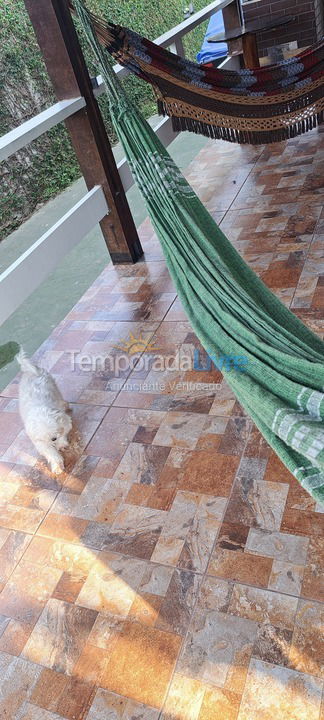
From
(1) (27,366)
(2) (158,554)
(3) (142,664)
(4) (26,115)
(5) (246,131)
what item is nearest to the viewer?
(3) (142,664)

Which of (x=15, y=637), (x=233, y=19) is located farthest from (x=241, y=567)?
(x=233, y=19)

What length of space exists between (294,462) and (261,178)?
2.48 meters

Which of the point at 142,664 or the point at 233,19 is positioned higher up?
the point at 233,19

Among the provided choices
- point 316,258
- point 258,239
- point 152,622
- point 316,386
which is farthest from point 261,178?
point 152,622

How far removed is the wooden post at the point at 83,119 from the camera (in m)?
2.11

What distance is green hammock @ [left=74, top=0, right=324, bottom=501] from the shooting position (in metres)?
1.17

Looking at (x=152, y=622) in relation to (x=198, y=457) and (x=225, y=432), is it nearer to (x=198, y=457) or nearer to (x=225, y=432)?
(x=198, y=457)

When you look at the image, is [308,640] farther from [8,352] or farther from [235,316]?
[8,352]

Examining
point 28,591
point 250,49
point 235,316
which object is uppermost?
point 250,49

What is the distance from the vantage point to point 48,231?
2.15m

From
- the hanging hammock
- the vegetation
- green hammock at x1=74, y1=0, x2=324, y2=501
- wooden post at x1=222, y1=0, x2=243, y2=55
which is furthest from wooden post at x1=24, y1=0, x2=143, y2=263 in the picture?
the vegetation

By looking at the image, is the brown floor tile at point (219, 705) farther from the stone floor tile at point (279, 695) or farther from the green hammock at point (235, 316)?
the green hammock at point (235, 316)

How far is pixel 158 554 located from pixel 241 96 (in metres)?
2.23

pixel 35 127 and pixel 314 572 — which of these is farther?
pixel 35 127
